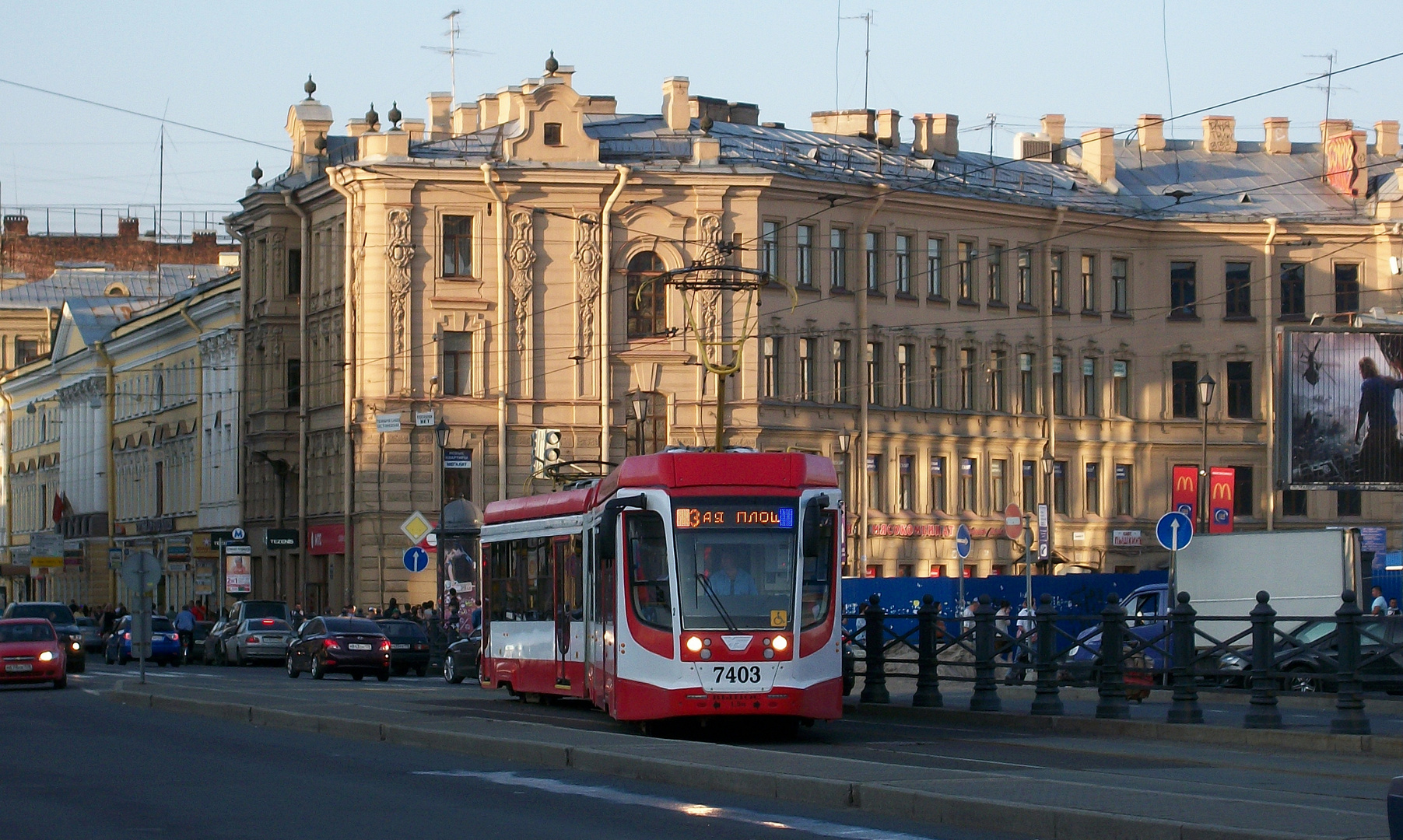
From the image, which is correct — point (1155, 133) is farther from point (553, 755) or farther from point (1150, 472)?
point (553, 755)

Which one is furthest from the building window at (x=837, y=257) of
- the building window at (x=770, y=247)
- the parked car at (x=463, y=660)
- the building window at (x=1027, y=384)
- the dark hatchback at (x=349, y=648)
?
the parked car at (x=463, y=660)

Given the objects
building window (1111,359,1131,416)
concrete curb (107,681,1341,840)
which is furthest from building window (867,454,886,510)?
concrete curb (107,681,1341,840)

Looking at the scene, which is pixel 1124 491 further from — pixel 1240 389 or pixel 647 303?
pixel 647 303

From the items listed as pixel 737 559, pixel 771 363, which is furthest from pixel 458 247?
pixel 737 559

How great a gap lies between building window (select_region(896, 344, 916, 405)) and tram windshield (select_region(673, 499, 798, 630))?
133 ft

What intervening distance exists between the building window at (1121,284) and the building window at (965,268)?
19.3 feet

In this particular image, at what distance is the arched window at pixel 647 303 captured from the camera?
5966cm

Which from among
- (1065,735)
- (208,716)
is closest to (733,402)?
(208,716)

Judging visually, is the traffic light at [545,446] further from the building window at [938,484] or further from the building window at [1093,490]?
the building window at [1093,490]

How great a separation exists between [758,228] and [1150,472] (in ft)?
54.0

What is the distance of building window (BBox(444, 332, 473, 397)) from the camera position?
59.2 meters

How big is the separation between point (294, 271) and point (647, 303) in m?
12.2

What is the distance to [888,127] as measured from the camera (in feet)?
222

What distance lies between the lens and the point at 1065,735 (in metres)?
24.2
